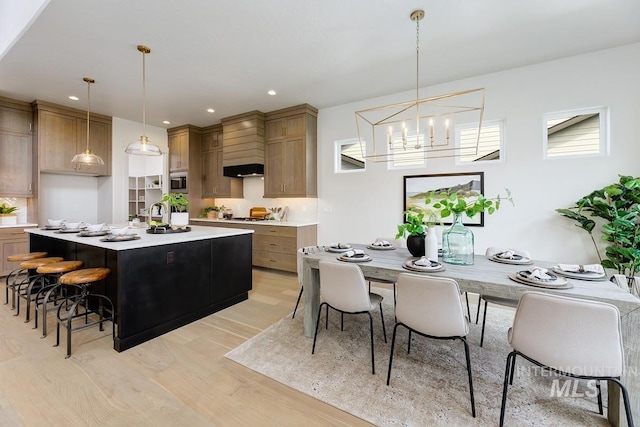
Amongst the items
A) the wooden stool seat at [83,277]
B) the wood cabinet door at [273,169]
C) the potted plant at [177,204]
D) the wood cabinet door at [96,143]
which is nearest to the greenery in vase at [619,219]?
the wood cabinet door at [273,169]

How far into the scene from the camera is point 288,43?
2.93 metres

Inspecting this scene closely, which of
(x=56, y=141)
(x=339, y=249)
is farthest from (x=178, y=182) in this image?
(x=339, y=249)

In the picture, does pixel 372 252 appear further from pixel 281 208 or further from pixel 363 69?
pixel 281 208

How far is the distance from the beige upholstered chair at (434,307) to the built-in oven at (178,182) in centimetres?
573

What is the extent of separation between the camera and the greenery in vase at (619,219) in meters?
2.74

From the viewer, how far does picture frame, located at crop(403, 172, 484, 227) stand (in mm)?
3818

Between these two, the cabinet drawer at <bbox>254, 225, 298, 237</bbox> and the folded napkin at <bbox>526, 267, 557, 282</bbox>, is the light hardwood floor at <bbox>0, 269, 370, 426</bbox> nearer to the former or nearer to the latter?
the folded napkin at <bbox>526, 267, 557, 282</bbox>

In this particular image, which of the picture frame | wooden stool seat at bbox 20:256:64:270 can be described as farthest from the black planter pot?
wooden stool seat at bbox 20:256:64:270

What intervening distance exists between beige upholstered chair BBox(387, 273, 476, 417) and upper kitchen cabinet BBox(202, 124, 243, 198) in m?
4.87

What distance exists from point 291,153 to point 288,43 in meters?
2.17

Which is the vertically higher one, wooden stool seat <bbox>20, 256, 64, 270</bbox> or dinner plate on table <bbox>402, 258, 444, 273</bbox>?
dinner plate on table <bbox>402, 258, 444, 273</bbox>

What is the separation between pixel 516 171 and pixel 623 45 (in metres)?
1.65

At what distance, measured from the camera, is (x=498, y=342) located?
2469mm

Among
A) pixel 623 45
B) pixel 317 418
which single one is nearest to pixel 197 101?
pixel 317 418
